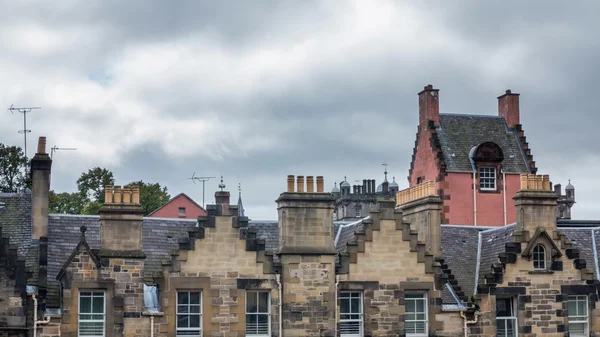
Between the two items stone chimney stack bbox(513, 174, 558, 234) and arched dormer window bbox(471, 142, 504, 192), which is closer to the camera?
stone chimney stack bbox(513, 174, 558, 234)

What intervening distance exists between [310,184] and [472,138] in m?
23.5

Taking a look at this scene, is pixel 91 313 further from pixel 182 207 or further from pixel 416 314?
pixel 182 207

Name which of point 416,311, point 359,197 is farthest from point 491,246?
point 359,197

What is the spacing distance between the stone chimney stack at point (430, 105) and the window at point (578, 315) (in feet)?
66.8

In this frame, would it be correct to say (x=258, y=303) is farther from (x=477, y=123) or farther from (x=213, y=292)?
(x=477, y=123)

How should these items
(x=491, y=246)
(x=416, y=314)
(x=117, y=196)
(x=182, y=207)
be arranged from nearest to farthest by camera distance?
1. (x=117, y=196)
2. (x=416, y=314)
3. (x=491, y=246)
4. (x=182, y=207)

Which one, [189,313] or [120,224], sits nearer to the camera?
[120,224]

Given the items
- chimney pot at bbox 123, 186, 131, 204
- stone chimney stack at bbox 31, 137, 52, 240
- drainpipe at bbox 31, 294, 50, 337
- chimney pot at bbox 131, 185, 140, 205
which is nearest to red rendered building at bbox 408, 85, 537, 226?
chimney pot at bbox 131, 185, 140, 205

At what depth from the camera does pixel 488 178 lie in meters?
61.3

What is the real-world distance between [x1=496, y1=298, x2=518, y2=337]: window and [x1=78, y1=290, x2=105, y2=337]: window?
46.4 feet

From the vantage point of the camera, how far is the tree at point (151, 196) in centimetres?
7738

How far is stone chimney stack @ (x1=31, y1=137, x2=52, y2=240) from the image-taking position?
40094 millimetres

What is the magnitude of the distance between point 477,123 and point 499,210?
5.17 m

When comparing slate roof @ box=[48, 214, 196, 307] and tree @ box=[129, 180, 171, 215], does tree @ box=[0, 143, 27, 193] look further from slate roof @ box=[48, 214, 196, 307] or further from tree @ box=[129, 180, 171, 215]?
slate roof @ box=[48, 214, 196, 307]
